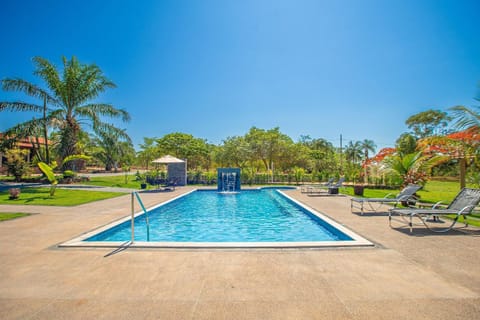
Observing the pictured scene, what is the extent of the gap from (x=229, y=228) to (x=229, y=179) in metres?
10.9

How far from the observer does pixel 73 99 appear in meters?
18.2

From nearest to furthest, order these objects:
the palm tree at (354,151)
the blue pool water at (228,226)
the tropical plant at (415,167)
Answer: the blue pool water at (228,226) → the tropical plant at (415,167) → the palm tree at (354,151)

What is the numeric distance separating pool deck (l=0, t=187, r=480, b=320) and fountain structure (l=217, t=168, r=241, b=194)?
13.5m

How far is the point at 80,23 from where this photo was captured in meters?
13.8

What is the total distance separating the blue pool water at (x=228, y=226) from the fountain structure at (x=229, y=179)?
7221 millimetres

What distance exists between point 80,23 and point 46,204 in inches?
394

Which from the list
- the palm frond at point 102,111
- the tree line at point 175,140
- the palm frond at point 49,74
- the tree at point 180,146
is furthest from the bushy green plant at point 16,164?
the tree at point 180,146

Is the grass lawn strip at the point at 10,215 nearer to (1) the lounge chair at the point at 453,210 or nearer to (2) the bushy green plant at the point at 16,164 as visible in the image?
(1) the lounge chair at the point at 453,210

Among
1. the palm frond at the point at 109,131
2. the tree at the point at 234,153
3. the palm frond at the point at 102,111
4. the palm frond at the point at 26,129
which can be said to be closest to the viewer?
the palm frond at the point at 26,129

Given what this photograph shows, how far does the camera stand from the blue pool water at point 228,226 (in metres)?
6.43

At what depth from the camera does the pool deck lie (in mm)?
2557

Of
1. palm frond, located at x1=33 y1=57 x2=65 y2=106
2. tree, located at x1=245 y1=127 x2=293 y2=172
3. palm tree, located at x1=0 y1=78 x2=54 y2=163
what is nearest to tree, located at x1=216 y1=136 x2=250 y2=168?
tree, located at x1=245 y1=127 x2=293 y2=172

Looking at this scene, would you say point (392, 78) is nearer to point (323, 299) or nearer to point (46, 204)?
point (323, 299)

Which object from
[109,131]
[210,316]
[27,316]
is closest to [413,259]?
[210,316]
